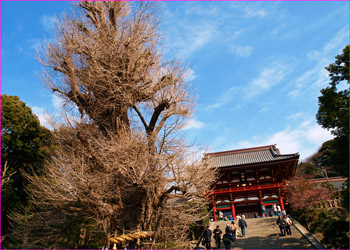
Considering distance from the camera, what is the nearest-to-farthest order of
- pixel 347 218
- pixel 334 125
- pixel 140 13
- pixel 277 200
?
1. pixel 334 125
2. pixel 140 13
3. pixel 347 218
4. pixel 277 200

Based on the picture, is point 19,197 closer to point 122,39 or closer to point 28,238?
point 28,238

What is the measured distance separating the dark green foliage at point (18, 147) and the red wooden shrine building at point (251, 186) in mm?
12521

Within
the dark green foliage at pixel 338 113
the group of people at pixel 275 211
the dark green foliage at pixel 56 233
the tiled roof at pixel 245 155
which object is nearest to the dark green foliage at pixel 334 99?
the dark green foliage at pixel 338 113

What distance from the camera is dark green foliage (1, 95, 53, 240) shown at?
1153cm

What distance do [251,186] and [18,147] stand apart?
16.4 m

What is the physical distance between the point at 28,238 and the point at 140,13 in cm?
849

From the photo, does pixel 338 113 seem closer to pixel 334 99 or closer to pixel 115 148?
pixel 334 99

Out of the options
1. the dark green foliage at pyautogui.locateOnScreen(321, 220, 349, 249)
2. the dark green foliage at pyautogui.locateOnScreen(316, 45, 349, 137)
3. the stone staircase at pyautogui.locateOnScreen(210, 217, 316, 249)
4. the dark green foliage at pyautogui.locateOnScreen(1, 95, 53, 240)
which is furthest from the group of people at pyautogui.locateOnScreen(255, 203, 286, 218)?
the dark green foliage at pyautogui.locateOnScreen(1, 95, 53, 240)

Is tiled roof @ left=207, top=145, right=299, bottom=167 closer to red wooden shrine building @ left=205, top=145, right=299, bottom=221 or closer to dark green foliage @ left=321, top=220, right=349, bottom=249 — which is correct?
red wooden shrine building @ left=205, top=145, right=299, bottom=221

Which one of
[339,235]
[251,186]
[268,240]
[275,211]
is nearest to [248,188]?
[251,186]

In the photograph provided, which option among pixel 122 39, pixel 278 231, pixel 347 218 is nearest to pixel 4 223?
pixel 122 39

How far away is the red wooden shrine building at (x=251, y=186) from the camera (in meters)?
19.6

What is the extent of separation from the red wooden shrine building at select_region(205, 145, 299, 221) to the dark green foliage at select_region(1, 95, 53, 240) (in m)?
12.5

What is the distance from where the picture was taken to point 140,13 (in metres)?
9.08
